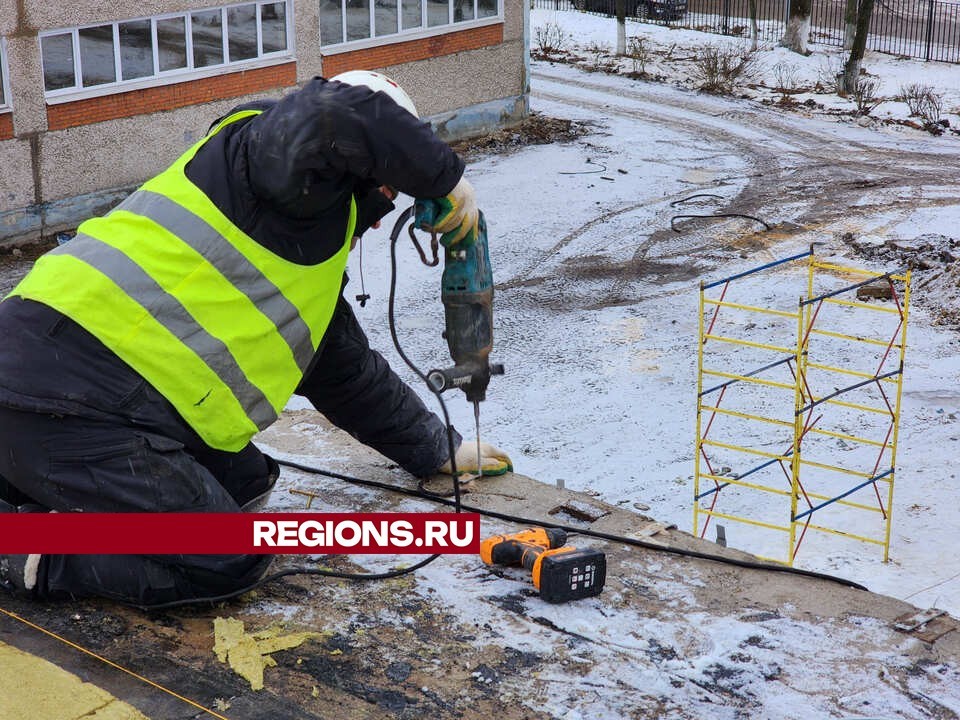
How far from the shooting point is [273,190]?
336 centimetres

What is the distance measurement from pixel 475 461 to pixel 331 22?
410 inches

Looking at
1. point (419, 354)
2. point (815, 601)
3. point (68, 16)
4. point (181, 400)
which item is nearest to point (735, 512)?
point (419, 354)

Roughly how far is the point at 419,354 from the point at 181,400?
6.02 m

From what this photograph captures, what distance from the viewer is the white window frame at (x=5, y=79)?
1099 cm

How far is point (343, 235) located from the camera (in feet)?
12.0

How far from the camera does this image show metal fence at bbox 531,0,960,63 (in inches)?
886

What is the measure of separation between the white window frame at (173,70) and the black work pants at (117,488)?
8.95 metres

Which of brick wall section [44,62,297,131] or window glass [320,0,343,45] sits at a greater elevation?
window glass [320,0,343,45]

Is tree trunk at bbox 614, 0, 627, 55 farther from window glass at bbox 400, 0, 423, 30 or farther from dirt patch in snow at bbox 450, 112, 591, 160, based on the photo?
window glass at bbox 400, 0, 423, 30

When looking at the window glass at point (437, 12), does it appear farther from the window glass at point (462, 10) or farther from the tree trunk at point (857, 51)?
the tree trunk at point (857, 51)

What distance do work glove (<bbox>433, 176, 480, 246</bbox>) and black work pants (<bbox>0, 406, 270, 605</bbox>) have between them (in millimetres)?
1014

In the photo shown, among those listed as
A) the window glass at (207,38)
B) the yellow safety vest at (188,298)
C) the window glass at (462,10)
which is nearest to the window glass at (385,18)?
the window glass at (462,10)

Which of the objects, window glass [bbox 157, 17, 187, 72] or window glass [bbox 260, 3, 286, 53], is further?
window glass [bbox 260, 3, 286, 53]

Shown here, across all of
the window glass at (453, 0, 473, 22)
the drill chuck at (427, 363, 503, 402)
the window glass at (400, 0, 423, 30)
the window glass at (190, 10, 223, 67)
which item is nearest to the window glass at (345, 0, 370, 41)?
the window glass at (400, 0, 423, 30)
